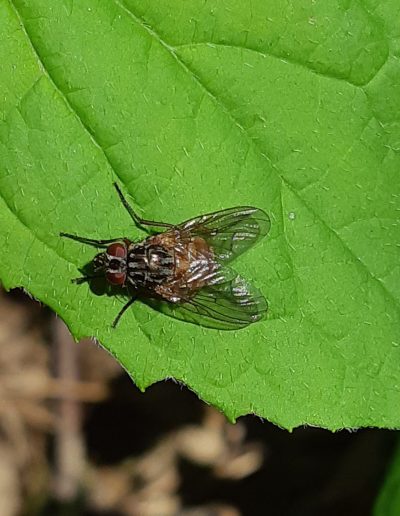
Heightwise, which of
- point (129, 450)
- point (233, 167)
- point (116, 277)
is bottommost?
point (129, 450)

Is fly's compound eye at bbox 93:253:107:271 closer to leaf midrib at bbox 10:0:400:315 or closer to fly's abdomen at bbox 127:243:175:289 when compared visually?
fly's abdomen at bbox 127:243:175:289

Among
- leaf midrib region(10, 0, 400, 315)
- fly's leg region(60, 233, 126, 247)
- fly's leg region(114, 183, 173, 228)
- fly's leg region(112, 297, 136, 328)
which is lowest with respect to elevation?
fly's leg region(112, 297, 136, 328)

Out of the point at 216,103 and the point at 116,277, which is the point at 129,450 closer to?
the point at 116,277

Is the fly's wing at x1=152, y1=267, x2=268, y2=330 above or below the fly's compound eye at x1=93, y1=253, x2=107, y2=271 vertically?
below

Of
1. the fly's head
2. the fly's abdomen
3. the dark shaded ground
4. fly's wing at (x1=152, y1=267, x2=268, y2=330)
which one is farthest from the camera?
the dark shaded ground

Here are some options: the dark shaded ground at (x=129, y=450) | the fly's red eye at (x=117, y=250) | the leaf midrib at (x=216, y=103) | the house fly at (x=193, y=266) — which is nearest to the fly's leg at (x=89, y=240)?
the house fly at (x=193, y=266)

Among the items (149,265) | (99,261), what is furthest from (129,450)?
(99,261)

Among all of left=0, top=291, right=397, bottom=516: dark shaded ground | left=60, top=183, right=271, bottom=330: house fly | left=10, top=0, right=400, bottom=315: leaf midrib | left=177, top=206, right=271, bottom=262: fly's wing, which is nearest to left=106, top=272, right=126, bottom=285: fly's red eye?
left=60, top=183, right=271, bottom=330: house fly
